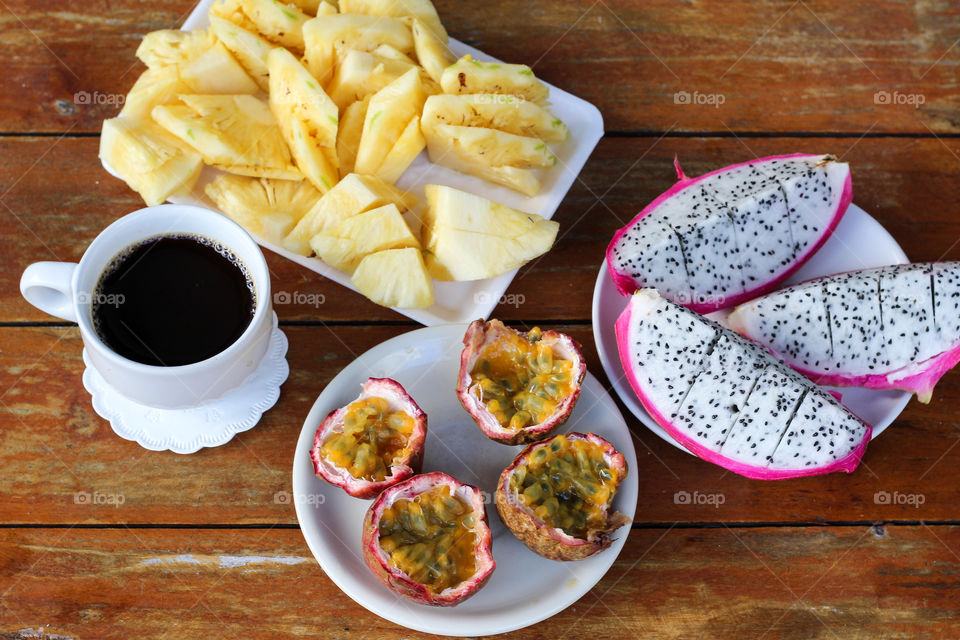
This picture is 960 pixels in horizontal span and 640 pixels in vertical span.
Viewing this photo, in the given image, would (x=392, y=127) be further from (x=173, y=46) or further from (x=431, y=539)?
(x=431, y=539)

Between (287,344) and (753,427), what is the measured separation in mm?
895

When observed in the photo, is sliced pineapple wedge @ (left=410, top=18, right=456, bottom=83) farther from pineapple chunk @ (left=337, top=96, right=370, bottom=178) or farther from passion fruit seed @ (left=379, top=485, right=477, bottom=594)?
passion fruit seed @ (left=379, top=485, right=477, bottom=594)

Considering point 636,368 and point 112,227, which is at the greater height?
point 112,227

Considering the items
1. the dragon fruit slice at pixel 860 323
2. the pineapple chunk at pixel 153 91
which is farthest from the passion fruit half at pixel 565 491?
the pineapple chunk at pixel 153 91

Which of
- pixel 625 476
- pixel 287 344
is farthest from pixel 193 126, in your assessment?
pixel 625 476

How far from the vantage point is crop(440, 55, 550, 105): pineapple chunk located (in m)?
1.67

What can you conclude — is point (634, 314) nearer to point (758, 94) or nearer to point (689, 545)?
point (689, 545)

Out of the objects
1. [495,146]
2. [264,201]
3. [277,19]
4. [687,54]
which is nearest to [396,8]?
[277,19]

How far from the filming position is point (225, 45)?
1.71 meters

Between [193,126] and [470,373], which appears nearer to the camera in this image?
[470,373]

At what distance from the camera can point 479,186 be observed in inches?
70.2

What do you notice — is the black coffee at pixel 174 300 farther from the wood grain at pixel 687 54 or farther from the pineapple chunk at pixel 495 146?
the wood grain at pixel 687 54

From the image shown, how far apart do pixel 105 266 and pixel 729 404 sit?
1.09 metres

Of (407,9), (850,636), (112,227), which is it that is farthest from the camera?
(407,9)
